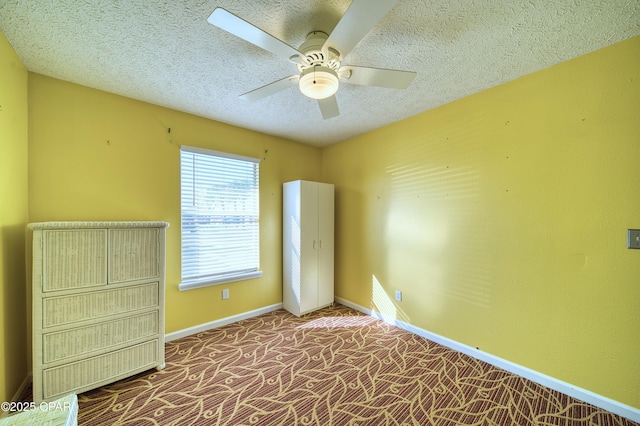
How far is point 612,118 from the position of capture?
173 cm

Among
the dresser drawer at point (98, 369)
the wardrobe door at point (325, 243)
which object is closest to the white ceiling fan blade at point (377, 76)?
the wardrobe door at point (325, 243)

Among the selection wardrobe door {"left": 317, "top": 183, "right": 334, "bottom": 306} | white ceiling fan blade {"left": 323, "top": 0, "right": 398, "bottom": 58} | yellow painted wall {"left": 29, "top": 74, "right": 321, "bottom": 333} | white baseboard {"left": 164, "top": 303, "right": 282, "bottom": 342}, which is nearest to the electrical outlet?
white ceiling fan blade {"left": 323, "top": 0, "right": 398, "bottom": 58}

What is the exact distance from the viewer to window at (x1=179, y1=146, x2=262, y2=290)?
2836mm

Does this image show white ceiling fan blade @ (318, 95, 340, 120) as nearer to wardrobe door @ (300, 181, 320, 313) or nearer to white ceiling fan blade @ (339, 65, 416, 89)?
white ceiling fan blade @ (339, 65, 416, 89)

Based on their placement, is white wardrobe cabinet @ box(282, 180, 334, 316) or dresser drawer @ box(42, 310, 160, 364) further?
white wardrobe cabinet @ box(282, 180, 334, 316)

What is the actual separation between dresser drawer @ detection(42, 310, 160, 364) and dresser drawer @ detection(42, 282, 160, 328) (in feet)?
0.25

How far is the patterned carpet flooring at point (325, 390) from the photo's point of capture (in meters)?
1.71

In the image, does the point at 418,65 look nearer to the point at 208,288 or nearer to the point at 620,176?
the point at 620,176

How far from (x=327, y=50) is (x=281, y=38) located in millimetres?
395

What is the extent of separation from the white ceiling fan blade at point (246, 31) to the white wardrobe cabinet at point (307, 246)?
200 cm

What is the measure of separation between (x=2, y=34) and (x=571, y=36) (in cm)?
370

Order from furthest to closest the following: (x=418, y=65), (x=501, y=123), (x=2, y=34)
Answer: (x=501, y=123) < (x=418, y=65) < (x=2, y=34)

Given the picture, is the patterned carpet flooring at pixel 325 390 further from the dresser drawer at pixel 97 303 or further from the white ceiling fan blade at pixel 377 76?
the white ceiling fan blade at pixel 377 76

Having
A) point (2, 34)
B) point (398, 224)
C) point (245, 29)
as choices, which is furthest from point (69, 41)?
point (398, 224)
